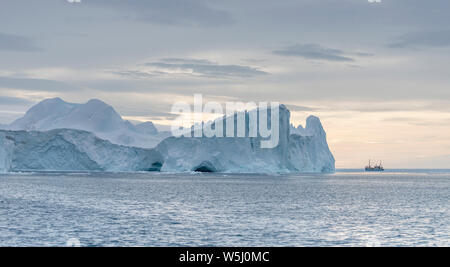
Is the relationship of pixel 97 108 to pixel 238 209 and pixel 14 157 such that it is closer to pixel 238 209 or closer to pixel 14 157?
pixel 14 157

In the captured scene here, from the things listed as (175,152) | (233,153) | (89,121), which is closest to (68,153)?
(175,152)

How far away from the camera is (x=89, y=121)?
10750cm

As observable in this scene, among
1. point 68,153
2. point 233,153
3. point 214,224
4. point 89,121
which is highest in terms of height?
point 89,121

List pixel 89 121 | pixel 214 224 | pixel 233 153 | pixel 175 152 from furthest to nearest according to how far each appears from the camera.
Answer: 1. pixel 89 121
2. pixel 175 152
3. pixel 233 153
4. pixel 214 224

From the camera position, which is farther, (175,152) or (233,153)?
(175,152)

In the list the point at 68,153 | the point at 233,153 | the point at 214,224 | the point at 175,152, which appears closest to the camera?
the point at 214,224

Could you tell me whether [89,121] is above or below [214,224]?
above

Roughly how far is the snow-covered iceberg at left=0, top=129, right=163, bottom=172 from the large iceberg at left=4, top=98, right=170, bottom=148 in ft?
A: 42.8

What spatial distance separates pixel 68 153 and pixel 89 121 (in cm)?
2500

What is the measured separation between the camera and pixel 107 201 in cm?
3506

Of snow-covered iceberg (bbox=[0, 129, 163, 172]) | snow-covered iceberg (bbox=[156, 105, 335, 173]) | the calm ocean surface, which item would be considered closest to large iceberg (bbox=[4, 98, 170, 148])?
snow-covered iceberg (bbox=[0, 129, 163, 172])

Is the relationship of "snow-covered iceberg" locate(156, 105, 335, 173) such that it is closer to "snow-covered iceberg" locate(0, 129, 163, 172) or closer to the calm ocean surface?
"snow-covered iceberg" locate(0, 129, 163, 172)

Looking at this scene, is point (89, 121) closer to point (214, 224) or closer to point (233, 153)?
point (233, 153)
